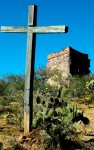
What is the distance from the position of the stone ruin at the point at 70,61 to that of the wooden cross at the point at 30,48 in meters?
22.3

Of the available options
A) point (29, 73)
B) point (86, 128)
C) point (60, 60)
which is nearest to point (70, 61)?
point (60, 60)

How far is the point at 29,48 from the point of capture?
908 cm

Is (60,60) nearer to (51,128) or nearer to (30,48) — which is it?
(30,48)

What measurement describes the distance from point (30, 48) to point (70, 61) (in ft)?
77.4

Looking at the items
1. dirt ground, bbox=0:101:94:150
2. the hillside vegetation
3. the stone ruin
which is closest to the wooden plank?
the hillside vegetation

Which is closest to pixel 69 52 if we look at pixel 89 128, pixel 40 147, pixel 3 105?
pixel 3 105

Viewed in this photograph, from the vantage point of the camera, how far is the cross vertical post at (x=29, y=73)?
874cm

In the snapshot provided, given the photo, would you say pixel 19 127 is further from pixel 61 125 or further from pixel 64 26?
pixel 64 26

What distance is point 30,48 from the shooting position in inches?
357

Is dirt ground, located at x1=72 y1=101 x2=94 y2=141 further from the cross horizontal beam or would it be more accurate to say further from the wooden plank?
the wooden plank

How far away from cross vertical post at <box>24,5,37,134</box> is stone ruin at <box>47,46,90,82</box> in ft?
73.3

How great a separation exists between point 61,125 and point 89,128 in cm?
193

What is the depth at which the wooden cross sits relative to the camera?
874cm

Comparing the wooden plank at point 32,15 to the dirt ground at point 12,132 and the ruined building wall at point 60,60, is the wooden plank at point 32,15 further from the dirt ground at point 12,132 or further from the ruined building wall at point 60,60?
the ruined building wall at point 60,60
